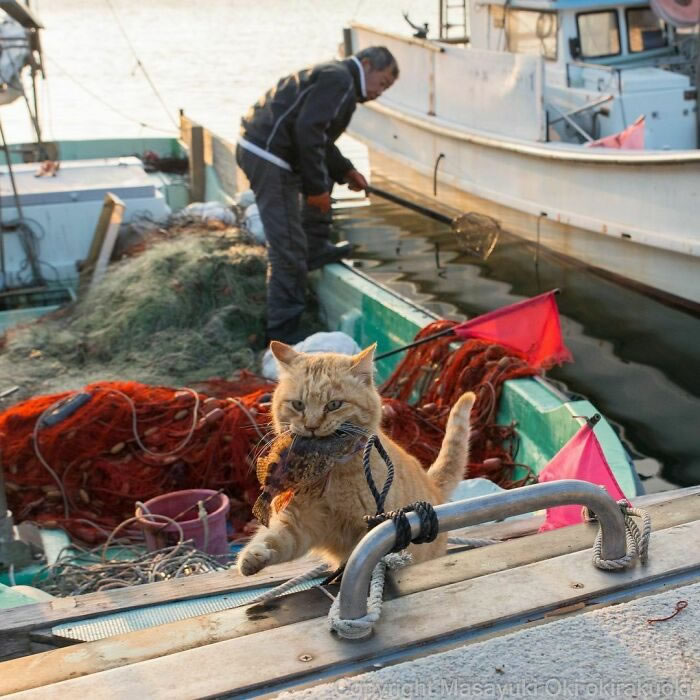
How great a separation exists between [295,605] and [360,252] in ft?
35.0

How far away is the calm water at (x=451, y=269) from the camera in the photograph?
7.51 meters

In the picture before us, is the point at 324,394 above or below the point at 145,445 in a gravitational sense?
above

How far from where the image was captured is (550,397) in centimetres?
526

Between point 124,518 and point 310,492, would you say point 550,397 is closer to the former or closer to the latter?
point 124,518

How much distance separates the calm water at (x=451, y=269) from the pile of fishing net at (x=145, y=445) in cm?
177

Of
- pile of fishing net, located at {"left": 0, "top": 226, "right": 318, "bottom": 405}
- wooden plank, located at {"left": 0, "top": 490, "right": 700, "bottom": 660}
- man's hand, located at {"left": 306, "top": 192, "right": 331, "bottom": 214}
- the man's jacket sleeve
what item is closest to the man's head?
the man's jacket sleeve

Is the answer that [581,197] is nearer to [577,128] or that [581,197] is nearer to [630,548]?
[577,128]

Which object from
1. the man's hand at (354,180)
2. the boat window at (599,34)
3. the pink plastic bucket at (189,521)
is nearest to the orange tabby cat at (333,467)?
the pink plastic bucket at (189,521)

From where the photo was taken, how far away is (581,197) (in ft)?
32.7

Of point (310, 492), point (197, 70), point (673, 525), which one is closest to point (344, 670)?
point (310, 492)

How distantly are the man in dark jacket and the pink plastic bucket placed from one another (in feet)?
9.03

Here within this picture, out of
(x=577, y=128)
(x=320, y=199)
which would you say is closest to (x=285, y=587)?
(x=320, y=199)

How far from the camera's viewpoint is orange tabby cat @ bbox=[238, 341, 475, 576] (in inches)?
105

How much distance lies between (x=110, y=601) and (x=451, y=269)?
9.29 metres
